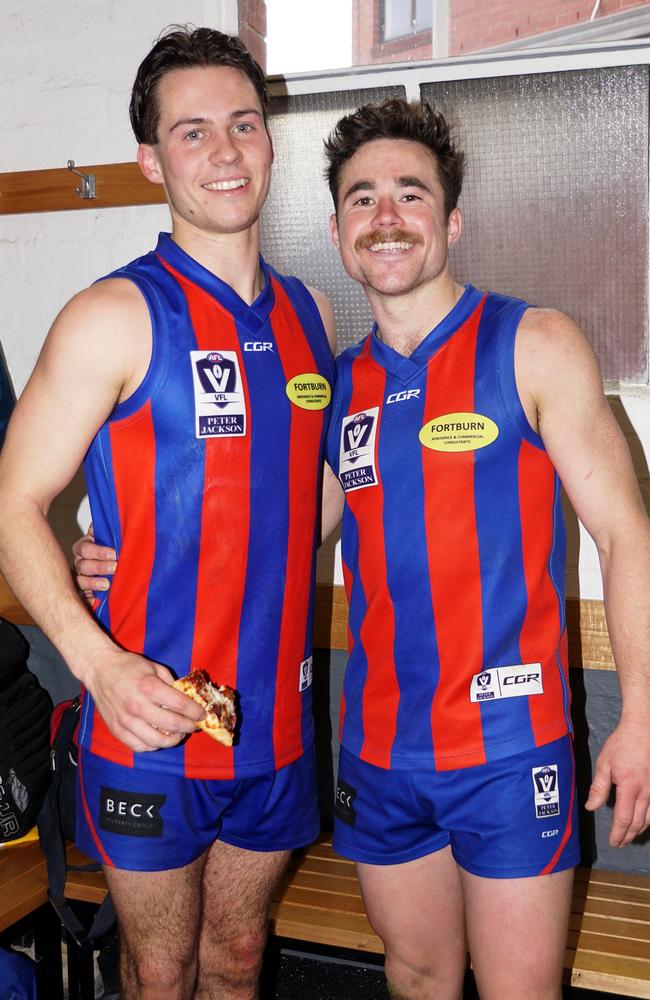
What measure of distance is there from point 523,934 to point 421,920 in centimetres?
25

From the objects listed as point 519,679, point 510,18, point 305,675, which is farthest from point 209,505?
point 510,18

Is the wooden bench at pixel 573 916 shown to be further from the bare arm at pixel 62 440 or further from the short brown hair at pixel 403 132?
the short brown hair at pixel 403 132

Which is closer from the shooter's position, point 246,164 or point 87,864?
point 246,164

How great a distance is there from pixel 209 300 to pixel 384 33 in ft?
6.23

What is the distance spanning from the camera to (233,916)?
2084 millimetres

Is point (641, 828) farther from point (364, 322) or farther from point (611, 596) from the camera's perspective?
point (364, 322)

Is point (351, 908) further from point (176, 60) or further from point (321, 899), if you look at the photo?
point (176, 60)

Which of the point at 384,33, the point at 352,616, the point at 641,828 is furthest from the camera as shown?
the point at 384,33

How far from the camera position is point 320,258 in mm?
3219

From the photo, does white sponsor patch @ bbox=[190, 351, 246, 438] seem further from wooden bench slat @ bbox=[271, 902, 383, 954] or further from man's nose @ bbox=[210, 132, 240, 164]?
wooden bench slat @ bbox=[271, 902, 383, 954]

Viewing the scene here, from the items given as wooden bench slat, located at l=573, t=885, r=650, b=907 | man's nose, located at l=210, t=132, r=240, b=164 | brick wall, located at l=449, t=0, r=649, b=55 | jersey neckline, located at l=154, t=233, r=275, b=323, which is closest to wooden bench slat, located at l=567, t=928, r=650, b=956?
wooden bench slat, located at l=573, t=885, r=650, b=907

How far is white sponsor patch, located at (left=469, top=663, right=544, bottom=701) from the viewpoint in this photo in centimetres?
186

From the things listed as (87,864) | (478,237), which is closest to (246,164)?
(478,237)

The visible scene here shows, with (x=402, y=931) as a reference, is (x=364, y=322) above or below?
above
